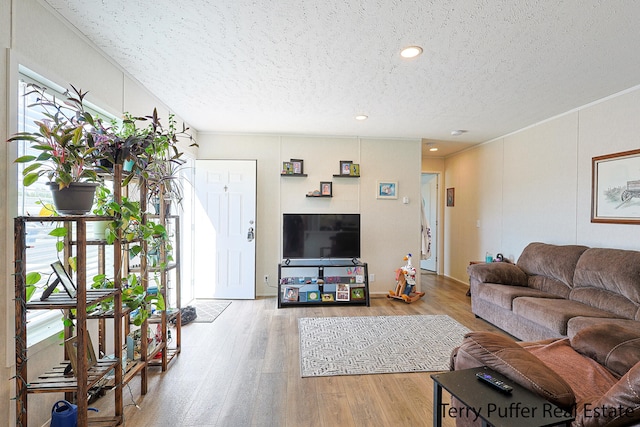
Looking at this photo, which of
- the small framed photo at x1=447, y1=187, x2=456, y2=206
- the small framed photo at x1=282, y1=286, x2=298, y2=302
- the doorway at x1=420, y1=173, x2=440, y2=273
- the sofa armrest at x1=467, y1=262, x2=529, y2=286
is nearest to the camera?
the sofa armrest at x1=467, y1=262, x2=529, y2=286

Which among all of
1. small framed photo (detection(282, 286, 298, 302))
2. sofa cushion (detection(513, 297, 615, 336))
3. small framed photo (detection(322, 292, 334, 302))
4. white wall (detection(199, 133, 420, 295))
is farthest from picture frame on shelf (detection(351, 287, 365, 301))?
sofa cushion (detection(513, 297, 615, 336))

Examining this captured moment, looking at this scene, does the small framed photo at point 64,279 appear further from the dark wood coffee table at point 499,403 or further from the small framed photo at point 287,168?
the small framed photo at point 287,168

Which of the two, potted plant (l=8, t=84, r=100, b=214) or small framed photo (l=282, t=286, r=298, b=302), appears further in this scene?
small framed photo (l=282, t=286, r=298, b=302)

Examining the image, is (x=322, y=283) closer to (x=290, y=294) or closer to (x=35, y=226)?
(x=290, y=294)

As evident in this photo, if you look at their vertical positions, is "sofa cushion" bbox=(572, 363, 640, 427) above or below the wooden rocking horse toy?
above

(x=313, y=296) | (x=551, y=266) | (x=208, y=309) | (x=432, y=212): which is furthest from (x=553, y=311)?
(x=432, y=212)

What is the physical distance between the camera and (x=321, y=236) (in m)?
4.48

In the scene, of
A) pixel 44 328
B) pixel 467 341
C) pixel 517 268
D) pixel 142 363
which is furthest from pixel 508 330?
pixel 44 328

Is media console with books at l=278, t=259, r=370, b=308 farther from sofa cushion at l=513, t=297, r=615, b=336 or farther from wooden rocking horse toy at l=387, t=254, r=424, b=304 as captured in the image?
sofa cushion at l=513, t=297, r=615, b=336

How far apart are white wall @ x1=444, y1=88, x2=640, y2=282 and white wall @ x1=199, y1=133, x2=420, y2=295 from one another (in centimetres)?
121

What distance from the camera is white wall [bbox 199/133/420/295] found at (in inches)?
186

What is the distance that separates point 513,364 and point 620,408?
13.9 inches

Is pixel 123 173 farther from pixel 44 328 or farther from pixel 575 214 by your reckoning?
pixel 575 214

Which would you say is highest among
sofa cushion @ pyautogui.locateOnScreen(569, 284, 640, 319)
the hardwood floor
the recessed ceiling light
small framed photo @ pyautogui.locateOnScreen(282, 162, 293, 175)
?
the recessed ceiling light
